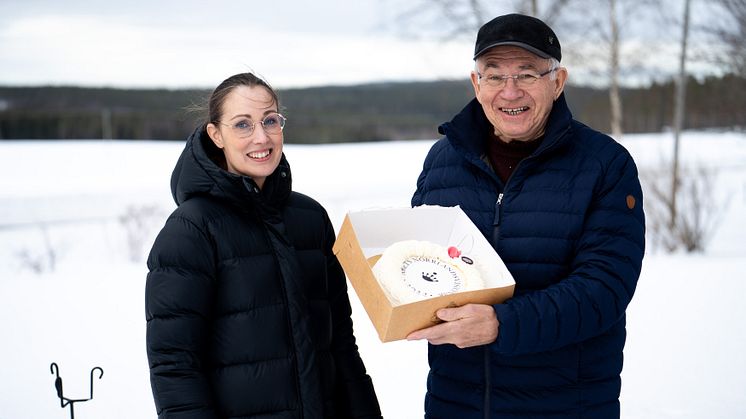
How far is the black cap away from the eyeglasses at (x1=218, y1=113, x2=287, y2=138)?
2.17ft

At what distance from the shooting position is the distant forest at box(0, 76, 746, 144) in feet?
82.9

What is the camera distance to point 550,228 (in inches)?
79.0

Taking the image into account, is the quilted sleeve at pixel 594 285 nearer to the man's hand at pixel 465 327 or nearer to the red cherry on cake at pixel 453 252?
the man's hand at pixel 465 327

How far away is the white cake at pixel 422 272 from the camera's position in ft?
6.11

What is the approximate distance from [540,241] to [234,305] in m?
0.91

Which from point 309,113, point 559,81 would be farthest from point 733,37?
point 309,113

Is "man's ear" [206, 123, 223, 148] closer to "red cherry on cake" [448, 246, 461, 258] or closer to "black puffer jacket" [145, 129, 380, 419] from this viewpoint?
"black puffer jacket" [145, 129, 380, 419]

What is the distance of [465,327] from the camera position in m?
1.83

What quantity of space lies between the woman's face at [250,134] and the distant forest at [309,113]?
18.6 meters

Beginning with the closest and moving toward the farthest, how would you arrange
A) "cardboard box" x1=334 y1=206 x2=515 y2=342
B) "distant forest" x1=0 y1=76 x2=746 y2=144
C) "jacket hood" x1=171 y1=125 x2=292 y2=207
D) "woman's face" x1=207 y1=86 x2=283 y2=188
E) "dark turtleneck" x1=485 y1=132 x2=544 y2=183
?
"cardboard box" x1=334 y1=206 x2=515 y2=342
"jacket hood" x1=171 y1=125 x2=292 y2=207
"woman's face" x1=207 y1=86 x2=283 y2=188
"dark turtleneck" x1=485 y1=132 x2=544 y2=183
"distant forest" x1=0 y1=76 x2=746 y2=144

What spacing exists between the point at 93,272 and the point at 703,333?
18.0 ft

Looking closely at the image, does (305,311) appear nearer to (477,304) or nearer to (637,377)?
(477,304)

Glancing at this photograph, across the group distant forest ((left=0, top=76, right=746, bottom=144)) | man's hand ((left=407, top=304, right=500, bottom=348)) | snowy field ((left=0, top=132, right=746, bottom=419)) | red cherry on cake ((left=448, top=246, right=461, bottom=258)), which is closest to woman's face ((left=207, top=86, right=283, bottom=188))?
red cherry on cake ((left=448, top=246, right=461, bottom=258))

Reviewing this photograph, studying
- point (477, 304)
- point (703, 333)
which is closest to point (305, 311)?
point (477, 304)
